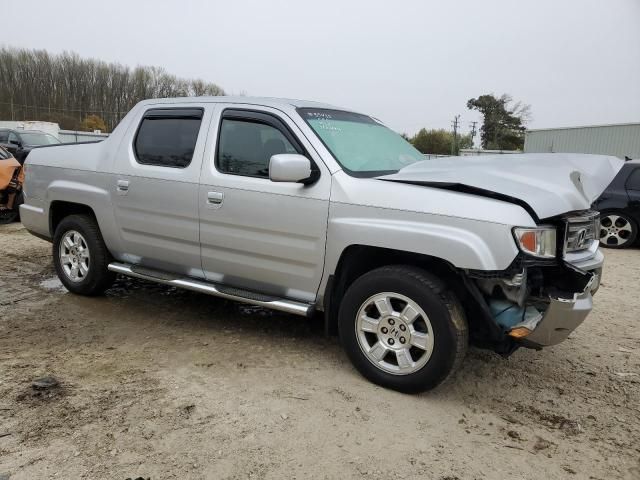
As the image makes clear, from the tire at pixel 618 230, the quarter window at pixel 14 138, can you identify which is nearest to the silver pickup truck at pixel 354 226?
the tire at pixel 618 230

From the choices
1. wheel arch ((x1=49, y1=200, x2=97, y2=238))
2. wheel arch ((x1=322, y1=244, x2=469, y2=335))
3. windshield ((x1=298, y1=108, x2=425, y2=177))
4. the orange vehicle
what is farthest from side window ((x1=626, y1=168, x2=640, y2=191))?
the orange vehicle

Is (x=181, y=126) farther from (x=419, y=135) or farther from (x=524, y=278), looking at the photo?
(x=419, y=135)

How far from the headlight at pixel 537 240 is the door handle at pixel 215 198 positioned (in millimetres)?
2131

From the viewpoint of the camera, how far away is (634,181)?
941 cm

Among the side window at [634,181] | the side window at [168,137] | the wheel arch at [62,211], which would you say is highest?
the side window at [168,137]

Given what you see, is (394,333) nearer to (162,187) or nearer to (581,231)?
(581,231)

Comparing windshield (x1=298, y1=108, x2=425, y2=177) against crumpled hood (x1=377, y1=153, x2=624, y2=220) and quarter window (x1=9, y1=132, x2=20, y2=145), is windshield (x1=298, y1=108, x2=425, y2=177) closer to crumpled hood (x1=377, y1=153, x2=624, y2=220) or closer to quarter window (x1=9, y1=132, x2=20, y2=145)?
crumpled hood (x1=377, y1=153, x2=624, y2=220)

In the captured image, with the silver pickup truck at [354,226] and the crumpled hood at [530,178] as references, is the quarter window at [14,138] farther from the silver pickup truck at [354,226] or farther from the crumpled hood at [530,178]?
the crumpled hood at [530,178]

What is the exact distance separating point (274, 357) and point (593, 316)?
11.0 feet

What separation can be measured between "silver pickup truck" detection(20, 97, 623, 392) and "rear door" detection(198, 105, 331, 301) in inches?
0.4

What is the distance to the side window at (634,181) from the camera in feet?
30.7

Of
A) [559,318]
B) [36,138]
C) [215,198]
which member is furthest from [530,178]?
[36,138]

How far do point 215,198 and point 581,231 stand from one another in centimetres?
257

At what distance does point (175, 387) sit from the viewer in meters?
3.40
